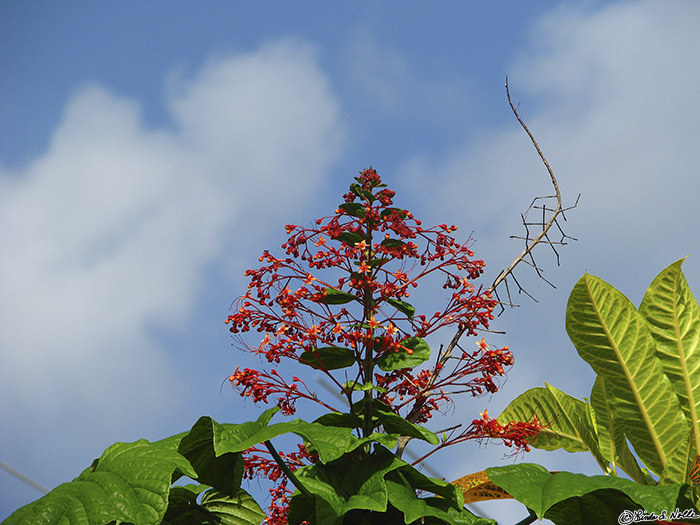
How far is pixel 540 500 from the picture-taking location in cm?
110

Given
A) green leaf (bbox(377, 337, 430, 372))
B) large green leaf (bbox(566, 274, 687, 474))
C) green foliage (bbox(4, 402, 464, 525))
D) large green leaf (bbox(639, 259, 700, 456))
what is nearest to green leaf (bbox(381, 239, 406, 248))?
green leaf (bbox(377, 337, 430, 372))

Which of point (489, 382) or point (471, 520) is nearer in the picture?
point (471, 520)

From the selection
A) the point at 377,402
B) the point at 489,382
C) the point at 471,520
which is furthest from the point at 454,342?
the point at 471,520

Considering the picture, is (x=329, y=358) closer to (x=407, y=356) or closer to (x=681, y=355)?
(x=407, y=356)

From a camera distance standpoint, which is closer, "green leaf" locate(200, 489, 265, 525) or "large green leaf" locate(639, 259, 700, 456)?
"green leaf" locate(200, 489, 265, 525)

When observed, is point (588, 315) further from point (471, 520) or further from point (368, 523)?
point (368, 523)

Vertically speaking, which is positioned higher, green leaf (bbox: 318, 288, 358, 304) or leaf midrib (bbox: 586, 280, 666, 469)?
green leaf (bbox: 318, 288, 358, 304)

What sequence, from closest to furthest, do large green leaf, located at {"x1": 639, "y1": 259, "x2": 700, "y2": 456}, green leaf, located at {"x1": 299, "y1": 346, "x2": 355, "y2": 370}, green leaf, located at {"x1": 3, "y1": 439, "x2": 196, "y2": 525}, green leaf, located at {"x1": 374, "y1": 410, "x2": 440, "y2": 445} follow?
green leaf, located at {"x1": 3, "y1": 439, "x2": 196, "y2": 525}
green leaf, located at {"x1": 374, "y1": 410, "x2": 440, "y2": 445}
green leaf, located at {"x1": 299, "y1": 346, "x2": 355, "y2": 370}
large green leaf, located at {"x1": 639, "y1": 259, "x2": 700, "y2": 456}

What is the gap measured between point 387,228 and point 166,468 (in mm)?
672

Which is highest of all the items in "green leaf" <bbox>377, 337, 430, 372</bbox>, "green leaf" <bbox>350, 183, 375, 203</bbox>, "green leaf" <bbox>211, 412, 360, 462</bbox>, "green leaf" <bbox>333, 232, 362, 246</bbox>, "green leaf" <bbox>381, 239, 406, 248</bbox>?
"green leaf" <bbox>350, 183, 375, 203</bbox>

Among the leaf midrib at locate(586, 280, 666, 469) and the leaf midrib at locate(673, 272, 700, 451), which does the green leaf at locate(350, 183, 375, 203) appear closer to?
the leaf midrib at locate(586, 280, 666, 469)

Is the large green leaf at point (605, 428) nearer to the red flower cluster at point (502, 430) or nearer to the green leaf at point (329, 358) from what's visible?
the red flower cluster at point (502, 430)

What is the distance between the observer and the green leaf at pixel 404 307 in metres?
1.44

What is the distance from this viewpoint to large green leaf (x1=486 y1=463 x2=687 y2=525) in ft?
3.58
